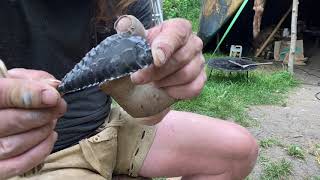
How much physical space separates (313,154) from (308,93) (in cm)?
158

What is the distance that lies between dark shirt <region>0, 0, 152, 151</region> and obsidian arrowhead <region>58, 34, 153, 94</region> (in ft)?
1.23

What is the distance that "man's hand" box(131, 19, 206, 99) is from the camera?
39.1 inches

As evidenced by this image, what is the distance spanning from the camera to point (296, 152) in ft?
10.3

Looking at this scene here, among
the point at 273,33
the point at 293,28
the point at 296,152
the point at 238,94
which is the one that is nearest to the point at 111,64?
the point at 296,152

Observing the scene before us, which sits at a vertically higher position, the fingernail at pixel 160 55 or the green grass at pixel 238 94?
the fingernail at pixel 160 55

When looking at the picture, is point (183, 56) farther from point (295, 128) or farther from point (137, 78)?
point (295, 128)

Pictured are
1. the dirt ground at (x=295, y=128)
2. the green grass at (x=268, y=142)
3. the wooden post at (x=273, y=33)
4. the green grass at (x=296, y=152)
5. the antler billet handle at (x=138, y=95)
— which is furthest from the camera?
the wooden post at (x=273, y=33)

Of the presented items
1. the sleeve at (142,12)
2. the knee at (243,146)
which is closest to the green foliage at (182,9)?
the sleeve at (142,12)

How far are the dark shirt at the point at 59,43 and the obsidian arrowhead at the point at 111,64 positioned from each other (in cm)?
37

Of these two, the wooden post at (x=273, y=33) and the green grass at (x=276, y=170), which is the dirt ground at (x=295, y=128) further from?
the wooden post at (x=273, y=33)

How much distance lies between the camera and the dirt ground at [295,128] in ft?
9.74

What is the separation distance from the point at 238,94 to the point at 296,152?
4.28 ft

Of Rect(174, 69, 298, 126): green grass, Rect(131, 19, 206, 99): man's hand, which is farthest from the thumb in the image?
Rect(174, 69, 298, 126): green grass

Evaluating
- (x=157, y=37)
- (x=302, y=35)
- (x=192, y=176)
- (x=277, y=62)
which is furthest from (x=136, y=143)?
(x=302, y=35)
